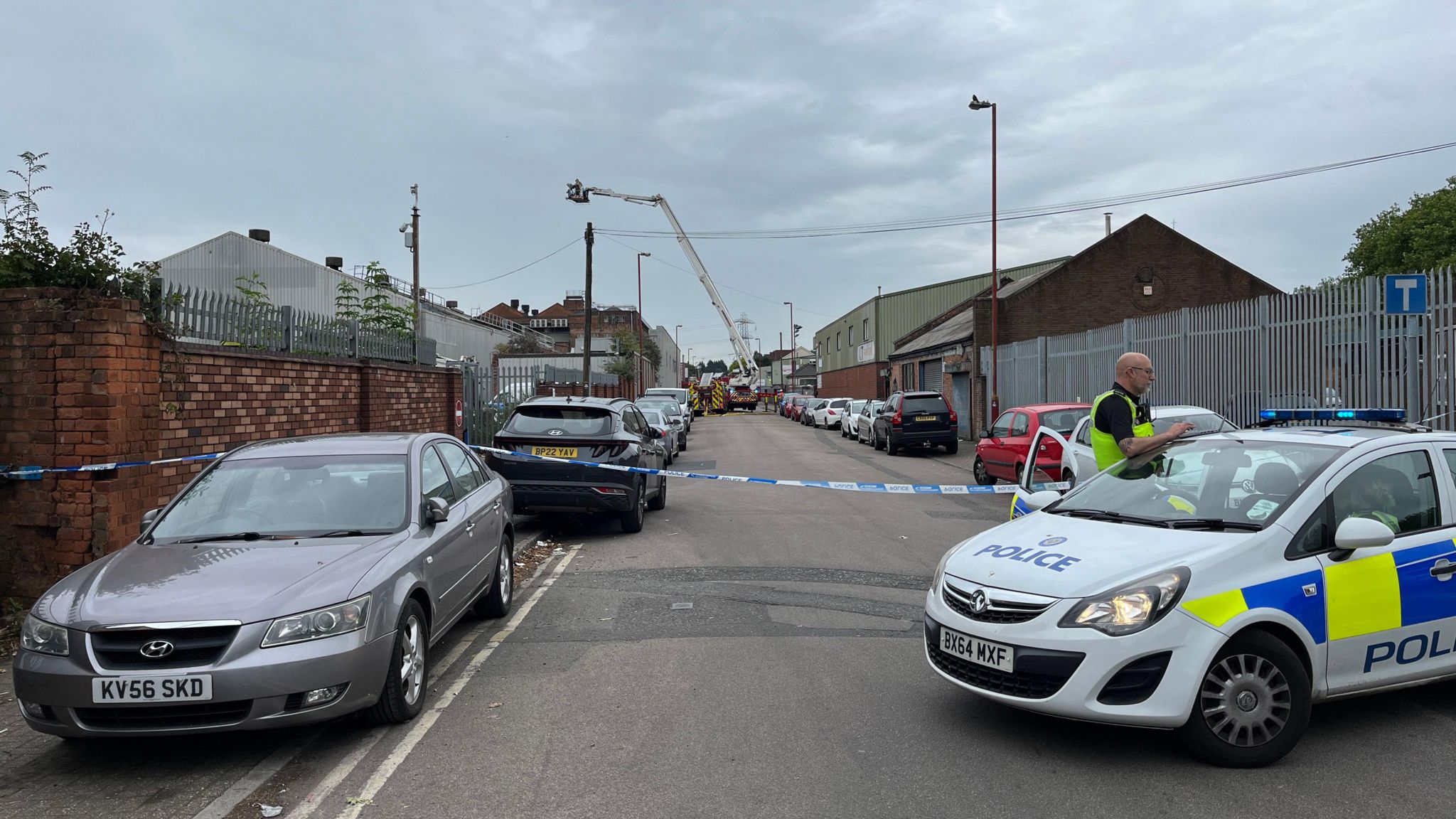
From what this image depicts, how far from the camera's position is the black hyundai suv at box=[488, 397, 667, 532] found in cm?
1051

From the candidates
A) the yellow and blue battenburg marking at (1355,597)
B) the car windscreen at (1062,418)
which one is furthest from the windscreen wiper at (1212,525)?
the car windscreen at (1062,418)

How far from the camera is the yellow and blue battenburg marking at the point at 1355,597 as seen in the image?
4.09m

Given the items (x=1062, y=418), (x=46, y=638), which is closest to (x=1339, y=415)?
(x=46, y=638)

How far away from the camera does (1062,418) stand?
14.8m

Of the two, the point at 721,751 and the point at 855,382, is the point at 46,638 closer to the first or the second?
the point at 721,751

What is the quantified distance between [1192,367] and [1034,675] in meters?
16.2

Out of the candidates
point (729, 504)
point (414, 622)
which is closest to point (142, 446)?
point (414, 622)

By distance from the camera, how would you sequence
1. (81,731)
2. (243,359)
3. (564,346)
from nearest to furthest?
(81,731)
(243,359)
(564,346)

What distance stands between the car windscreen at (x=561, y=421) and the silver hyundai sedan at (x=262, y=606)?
4831mm

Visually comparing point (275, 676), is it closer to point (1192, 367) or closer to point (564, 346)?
point (1192, 367)

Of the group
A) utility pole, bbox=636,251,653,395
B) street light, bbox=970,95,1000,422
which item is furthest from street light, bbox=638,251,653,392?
street light, bbox=970,95,1000,422

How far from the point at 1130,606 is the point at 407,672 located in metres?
3.37

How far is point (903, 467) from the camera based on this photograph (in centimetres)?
2097

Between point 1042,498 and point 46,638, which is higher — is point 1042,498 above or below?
above
